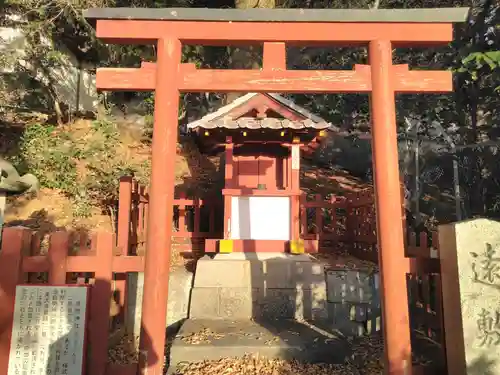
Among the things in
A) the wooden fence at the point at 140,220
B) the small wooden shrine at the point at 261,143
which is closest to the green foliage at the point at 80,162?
the wooden fence at the point at 140,220

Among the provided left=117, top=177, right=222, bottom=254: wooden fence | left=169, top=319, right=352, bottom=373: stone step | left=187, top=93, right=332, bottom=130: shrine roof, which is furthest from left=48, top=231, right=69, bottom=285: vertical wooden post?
left=187, top=93, right=332, bottom=130: shrine roof

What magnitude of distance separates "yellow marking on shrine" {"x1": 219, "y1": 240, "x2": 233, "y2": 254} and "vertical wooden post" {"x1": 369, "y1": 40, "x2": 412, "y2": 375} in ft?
12.0

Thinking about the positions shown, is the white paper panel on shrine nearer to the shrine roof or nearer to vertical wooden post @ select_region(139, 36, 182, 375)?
the shrine roof

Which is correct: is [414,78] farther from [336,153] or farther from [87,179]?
[336,153]

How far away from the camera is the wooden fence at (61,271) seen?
3416 millimetres

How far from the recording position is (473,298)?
3.39 m

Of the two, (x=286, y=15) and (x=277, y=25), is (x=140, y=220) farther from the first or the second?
(x=286, y=15)

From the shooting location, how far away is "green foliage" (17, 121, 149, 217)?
9.55 meters

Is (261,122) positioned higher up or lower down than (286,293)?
higher up

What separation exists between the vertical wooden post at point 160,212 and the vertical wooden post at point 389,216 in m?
2.13

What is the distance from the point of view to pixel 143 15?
13.1ft

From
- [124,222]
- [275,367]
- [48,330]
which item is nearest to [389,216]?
[275,367]

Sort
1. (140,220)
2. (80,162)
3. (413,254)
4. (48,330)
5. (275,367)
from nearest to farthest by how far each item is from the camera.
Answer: (48,330), (275,367), (413,254), (140,220), (80,162)

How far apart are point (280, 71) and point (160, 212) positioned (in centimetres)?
196
